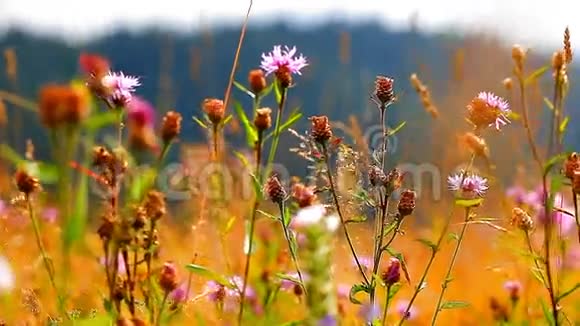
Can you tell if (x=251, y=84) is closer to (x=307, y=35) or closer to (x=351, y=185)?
(x=351, y=185)

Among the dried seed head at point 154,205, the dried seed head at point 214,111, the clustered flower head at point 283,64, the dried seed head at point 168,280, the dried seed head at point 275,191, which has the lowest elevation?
the dried seed head at point 168,280

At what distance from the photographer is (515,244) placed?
3.19ft

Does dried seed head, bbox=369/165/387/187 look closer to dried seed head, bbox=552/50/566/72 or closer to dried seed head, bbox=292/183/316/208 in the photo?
dried seed head, bbox=292/183/316/208

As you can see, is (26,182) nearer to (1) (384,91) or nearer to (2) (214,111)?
(2) (214,111)

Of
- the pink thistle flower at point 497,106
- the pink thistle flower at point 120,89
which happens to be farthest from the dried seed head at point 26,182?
the pink thistle flower at point 497,106

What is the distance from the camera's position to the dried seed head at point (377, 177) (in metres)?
0.88

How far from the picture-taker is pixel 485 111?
2.83 feet

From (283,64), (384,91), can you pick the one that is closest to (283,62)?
(283,64)

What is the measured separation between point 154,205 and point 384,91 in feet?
1.04

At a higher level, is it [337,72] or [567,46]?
[337,72]

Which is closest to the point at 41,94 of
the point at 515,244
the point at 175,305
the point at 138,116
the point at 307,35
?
the point at 138,116

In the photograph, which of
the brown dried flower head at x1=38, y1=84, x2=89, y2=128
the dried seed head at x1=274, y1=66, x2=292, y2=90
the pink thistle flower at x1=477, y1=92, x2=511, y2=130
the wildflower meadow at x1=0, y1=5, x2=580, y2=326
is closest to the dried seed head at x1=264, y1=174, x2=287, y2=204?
the wildflower meadow at x1=0, y1=5, x2=580, y2=326

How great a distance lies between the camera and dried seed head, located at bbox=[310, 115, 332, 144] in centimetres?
88

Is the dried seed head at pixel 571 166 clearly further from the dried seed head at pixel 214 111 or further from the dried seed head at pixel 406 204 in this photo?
the dried seed head at pixel 214 111
